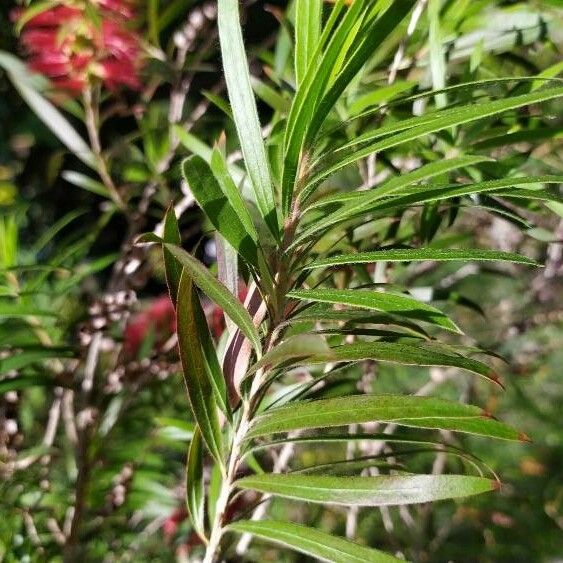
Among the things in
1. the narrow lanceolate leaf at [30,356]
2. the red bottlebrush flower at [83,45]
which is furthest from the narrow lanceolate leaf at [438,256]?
the red bottlebrush flower at [83,45]

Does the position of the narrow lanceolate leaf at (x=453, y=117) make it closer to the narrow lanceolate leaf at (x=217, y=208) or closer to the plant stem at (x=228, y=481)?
the narrow lanceolate leaf at (x=217, y=208)

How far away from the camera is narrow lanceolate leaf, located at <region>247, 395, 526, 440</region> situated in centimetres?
39

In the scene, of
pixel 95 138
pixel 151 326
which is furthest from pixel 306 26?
pixel 151 326

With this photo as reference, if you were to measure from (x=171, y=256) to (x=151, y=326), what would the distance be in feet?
1.94

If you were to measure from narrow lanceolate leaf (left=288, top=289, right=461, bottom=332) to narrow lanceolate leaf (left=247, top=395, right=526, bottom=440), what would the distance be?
48 mm

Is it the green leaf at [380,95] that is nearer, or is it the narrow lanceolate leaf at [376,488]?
the narrow lanceolate leaf at [376,488]

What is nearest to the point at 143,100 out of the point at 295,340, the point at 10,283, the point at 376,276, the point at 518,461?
the point at 10,283

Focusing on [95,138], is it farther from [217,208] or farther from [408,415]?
[408,415]

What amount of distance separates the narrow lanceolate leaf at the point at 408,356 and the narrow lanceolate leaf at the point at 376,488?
2.6 inches

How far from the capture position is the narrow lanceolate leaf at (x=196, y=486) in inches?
19.9

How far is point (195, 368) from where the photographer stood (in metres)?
0.44

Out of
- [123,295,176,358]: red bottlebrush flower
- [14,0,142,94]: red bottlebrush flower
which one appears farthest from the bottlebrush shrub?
[123,295,176,358]: red bottlebrush flower

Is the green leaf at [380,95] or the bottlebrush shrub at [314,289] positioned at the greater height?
→ the green leaf at [380,95]

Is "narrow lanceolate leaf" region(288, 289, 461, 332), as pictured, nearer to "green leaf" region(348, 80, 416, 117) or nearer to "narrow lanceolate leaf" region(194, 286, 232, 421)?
"narrow lanceolate leaf" region(194, 286, 232, 421)
